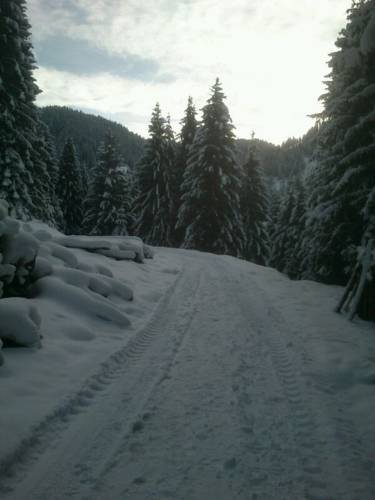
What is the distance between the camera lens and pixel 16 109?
56.7ft

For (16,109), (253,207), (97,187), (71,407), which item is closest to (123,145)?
(97,187)

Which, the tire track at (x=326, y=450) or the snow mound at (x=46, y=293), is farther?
the snow mound at (x=46, y=293)

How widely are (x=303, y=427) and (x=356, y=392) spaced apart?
1226 mm

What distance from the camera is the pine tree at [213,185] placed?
2345cm

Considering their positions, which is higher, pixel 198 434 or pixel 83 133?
pixel 83 133

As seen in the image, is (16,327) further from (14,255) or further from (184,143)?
(184,143)

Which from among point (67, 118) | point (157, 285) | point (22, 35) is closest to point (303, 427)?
point (157, 285)

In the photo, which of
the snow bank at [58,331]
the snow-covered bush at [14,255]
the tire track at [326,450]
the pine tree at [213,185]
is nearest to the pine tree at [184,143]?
the pine tree at [213,185]

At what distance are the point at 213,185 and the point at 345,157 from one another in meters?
14.8

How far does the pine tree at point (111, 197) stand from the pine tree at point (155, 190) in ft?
8.53

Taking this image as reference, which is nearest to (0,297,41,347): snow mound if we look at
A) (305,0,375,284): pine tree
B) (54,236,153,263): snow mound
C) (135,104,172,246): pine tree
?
(54,236,153,263): snow mound

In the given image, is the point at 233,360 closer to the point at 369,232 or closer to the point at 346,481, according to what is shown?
the point at 346,481

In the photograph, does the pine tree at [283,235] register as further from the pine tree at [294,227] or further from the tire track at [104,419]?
the tire track at [104,419]

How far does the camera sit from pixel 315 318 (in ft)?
24.2
